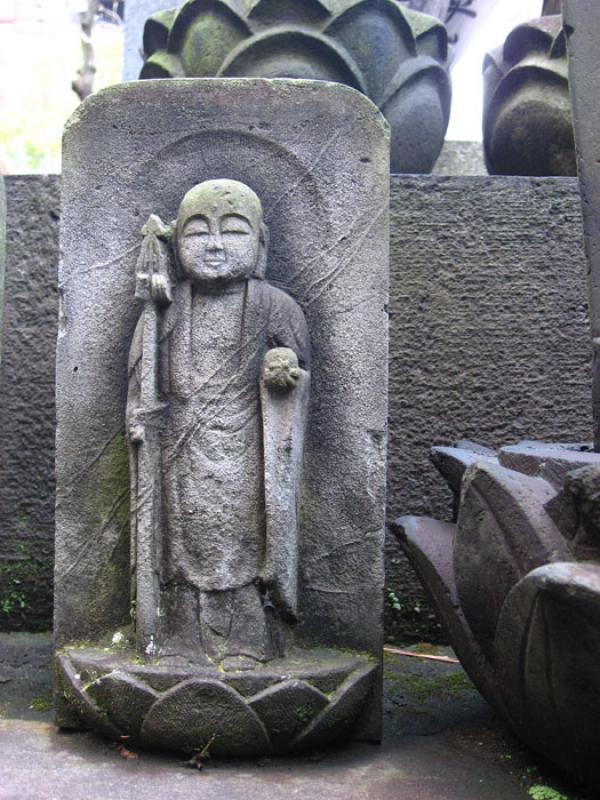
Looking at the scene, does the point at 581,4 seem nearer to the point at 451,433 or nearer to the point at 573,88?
the point at 573,88

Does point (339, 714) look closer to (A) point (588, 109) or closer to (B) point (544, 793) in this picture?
(B) point (544, 793)

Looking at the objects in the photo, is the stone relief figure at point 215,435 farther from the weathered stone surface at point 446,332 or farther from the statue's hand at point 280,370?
the weathered stone surface at point 446,332

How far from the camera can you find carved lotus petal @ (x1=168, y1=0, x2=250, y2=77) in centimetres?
421

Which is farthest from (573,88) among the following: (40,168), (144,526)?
(40,168)

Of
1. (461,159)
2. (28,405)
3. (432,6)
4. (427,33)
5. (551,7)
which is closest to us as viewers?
(28,405)

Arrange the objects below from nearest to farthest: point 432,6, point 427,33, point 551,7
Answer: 1. point 427,33
2. point 551,7
3. point 432,6

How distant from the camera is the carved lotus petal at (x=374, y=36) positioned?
423 cm

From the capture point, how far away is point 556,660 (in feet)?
7.00

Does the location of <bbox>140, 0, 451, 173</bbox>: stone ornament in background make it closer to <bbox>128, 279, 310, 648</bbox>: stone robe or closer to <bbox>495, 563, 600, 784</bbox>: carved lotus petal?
<bbox>128, 279, 310, 648</bbox>: stone robe

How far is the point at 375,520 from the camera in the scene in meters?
2.88

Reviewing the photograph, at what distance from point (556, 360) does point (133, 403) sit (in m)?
1.75

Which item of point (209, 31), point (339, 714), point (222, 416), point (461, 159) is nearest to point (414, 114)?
point (209, 31)

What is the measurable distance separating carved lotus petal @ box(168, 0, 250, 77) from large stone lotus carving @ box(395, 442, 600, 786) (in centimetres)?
241

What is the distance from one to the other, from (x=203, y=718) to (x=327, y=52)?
2.73m
